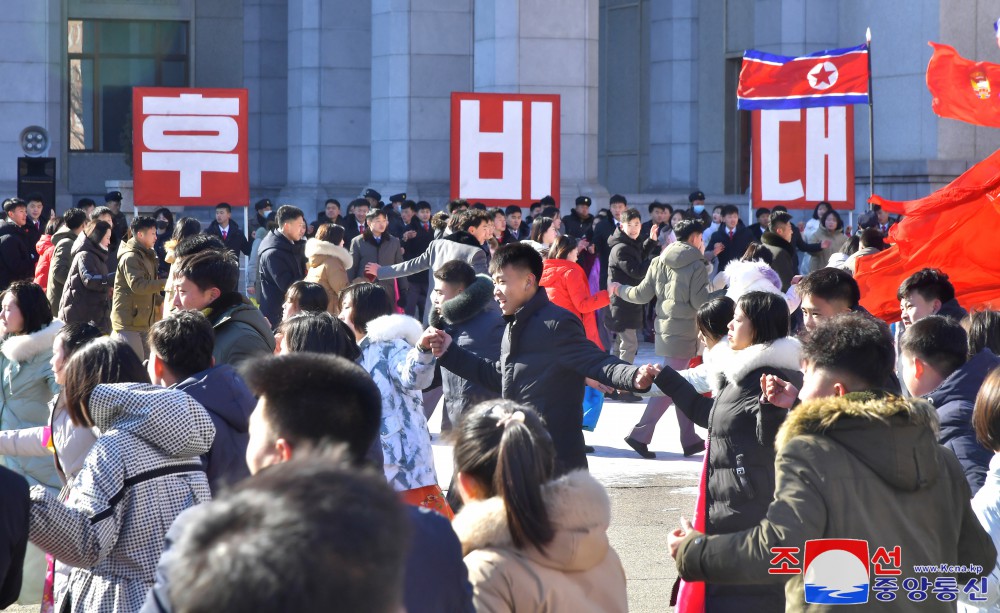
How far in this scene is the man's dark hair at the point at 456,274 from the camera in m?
7.57

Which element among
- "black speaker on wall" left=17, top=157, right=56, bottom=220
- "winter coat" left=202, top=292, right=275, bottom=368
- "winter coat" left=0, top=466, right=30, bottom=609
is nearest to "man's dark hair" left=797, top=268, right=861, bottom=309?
"winter coat" left=202, top=292, right=275, bottom=368

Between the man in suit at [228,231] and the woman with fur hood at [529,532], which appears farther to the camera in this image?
the man in suit at [228,231]

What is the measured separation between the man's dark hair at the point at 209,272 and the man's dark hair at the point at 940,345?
2862 mm

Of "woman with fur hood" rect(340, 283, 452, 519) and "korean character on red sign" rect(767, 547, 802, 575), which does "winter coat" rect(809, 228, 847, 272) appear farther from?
"korean character on red sign" rect(767, 547, 802, 575)

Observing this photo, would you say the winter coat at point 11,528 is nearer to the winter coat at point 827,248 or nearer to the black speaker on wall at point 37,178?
the winter coat at point 827,248

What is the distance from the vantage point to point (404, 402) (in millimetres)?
6039

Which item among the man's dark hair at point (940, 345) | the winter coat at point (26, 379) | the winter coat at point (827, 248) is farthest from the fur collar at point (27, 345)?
the winter coat at point (827, 248)

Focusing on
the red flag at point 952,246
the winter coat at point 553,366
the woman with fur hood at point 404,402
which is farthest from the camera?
the red flag at point 952,246

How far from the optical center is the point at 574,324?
21.1ft

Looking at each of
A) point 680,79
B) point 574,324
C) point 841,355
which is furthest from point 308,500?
point 680,79

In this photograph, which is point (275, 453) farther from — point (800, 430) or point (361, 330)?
point (361, 330)

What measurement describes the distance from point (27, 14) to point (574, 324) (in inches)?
851

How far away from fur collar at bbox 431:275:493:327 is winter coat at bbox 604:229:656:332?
6.13 metres

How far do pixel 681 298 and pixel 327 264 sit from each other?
9.32ft
